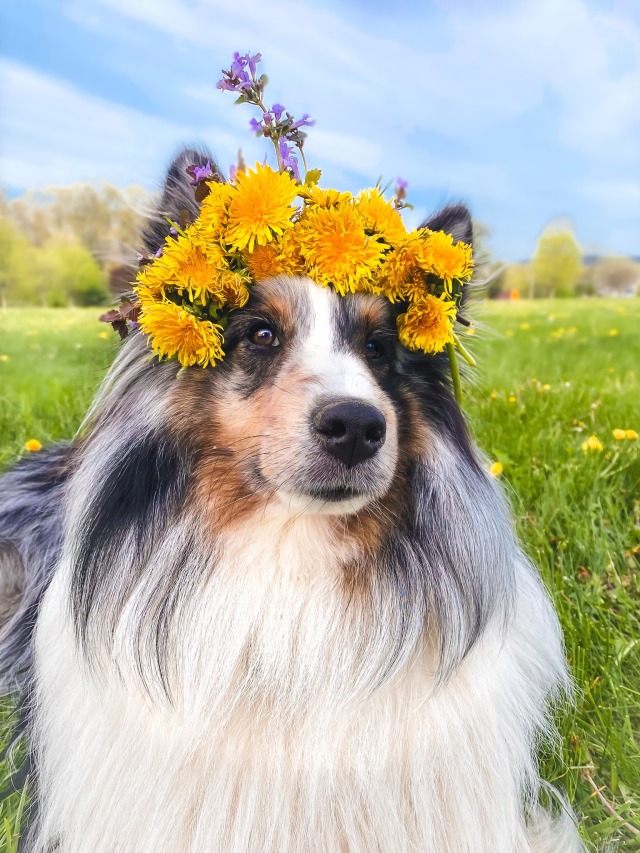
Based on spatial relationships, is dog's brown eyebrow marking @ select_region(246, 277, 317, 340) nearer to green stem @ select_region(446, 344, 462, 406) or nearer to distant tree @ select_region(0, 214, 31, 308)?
green stem @ select_region(446, 344, 462, 406)

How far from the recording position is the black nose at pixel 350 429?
184 cm

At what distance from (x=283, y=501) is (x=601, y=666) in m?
1.57

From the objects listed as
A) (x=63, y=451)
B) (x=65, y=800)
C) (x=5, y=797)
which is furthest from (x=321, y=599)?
(x=63, y=451)

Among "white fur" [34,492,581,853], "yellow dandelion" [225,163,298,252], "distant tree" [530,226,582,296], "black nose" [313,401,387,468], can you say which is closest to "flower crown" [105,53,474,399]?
"yellow dandelion" [225,163,298,252]

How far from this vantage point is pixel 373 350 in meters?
2.23

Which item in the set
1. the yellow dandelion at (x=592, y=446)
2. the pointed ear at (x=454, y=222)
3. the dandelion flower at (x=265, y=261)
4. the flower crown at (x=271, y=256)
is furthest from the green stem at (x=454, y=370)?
the yellow dandelion at (x=592, y=446)

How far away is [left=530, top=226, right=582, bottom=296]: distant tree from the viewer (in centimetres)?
1541

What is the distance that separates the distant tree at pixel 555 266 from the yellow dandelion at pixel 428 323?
1345cm

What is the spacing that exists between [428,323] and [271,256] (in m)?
0.48

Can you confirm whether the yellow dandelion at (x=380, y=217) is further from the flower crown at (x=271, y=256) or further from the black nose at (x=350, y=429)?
the black nose at (x=350, y=429)

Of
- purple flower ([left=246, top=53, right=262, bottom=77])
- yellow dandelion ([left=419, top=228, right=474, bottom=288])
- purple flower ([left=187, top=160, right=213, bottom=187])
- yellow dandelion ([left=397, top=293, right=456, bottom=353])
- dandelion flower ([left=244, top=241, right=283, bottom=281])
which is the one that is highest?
purple flower ([left=246, top=53, right=262, bottom=77])

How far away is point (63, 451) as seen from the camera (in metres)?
3.45

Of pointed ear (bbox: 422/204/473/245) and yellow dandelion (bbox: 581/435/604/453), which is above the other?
pointed ear (bbox: 422/204/473/245)

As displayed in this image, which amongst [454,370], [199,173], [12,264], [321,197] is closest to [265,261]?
[321,197]
